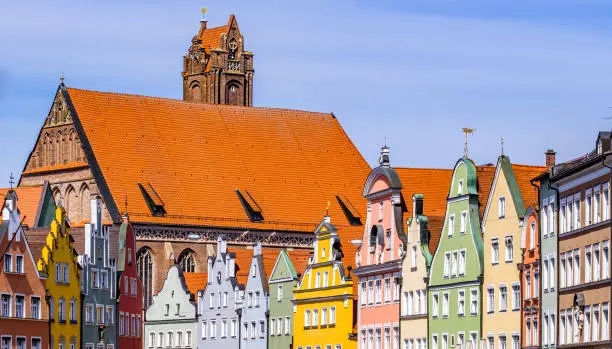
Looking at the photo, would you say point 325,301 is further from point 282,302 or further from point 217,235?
point 217,235

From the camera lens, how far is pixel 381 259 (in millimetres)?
99625

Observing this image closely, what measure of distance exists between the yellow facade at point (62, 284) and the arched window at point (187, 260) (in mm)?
35279

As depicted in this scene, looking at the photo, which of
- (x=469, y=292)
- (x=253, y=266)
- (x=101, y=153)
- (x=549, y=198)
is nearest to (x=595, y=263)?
(x=549, y=198)

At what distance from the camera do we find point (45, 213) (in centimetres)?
12738

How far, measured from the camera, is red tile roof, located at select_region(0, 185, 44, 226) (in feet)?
420

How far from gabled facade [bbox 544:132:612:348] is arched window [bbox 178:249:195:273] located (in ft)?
215

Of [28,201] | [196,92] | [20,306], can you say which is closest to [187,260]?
[28,201]

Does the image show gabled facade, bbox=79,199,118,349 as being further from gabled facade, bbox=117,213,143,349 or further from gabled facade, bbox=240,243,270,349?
gabled facade, bbox=240,243,270,349

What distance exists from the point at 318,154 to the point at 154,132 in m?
13.9

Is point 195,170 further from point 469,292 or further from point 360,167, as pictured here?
point 469,292

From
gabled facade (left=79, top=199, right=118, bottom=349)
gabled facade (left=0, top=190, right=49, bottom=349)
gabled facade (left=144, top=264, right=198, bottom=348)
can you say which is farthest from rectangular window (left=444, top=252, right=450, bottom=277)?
gabled facade (left=144, top=264, right=198, bottom=348)

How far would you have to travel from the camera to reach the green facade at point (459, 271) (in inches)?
3484

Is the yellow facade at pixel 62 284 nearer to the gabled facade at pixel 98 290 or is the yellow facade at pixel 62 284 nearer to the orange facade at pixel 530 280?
the gabled facade at pixel 98 290

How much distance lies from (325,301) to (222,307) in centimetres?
1501
